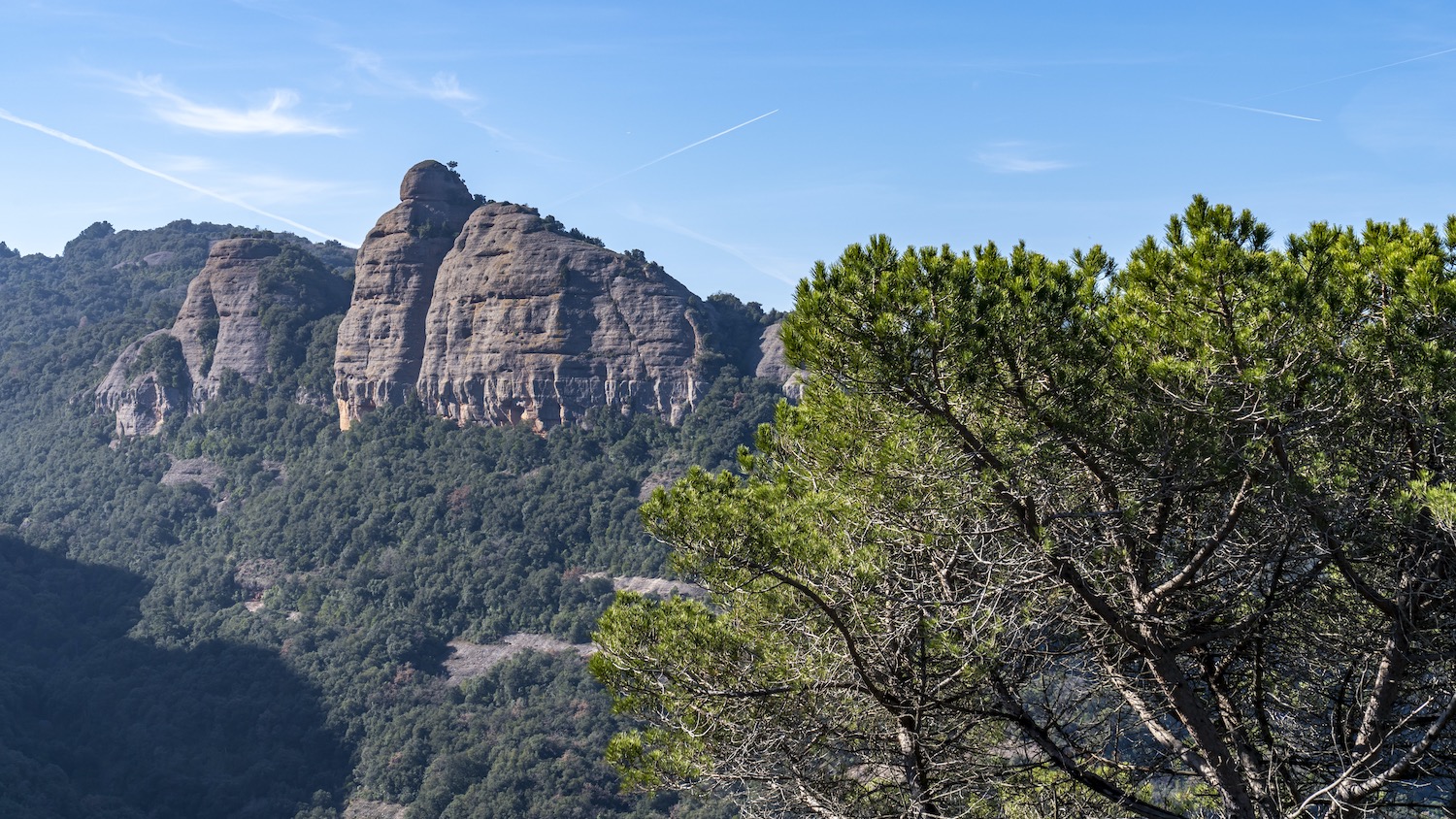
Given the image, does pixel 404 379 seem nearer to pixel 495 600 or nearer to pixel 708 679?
pixel 495 600

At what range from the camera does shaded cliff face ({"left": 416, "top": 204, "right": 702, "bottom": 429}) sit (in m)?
78.2

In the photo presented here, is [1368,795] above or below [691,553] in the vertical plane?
below

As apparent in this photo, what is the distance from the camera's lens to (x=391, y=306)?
270 feet

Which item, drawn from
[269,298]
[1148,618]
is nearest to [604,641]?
[1148,618]

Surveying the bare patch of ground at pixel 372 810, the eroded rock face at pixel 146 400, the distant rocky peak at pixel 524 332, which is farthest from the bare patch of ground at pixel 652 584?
the eroded rock face at pixel 146 400

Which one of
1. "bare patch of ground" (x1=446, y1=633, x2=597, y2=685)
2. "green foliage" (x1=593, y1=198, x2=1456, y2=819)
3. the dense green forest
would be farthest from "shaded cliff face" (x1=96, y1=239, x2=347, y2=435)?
"green foliage" (x1=593, y1=198, x2=1456, y2=819)

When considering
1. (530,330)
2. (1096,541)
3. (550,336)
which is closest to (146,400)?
(530,330)

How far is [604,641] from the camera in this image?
336 inches

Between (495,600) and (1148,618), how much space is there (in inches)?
2484

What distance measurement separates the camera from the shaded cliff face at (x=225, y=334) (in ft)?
293

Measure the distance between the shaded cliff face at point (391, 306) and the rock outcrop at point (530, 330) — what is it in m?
0.13

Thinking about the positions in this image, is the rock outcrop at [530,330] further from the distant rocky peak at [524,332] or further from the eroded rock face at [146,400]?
the eroded rock face at [146,400]

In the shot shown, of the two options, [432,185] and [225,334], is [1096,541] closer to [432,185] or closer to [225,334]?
[432,185]

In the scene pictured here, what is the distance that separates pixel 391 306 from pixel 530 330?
12773 mm
